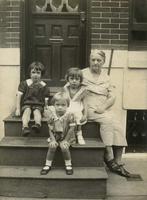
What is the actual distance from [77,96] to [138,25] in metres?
1.70

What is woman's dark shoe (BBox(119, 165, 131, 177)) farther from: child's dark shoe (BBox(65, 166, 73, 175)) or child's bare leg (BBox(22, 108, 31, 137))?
child's bare leg (BBox(22, 108, 31, 137))

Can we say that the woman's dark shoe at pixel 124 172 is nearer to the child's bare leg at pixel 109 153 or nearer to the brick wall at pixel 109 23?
the child's bare leg at pixel 109 153

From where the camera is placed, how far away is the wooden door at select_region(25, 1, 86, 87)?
23.2 ft

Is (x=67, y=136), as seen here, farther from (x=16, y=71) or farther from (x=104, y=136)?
(x=16, y=71)

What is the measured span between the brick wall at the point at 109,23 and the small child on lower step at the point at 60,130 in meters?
1.63

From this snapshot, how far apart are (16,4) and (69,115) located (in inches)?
86.0

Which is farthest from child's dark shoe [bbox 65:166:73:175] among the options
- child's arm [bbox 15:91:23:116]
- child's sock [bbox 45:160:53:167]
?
child's arm [bbox 15:91:23:116]

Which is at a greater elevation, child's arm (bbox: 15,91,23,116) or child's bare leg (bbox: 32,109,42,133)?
child's arm (bbox: 15,91,23,116)

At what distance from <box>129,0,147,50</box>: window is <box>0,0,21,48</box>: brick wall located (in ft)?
5.24

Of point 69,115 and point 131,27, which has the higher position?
point 131,27

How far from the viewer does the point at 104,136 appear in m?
5.93

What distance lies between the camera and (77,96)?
19.2ft

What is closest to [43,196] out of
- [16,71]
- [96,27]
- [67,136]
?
[67,136]

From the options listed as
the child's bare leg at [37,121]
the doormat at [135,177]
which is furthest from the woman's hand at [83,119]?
the doormat at [135,177]
